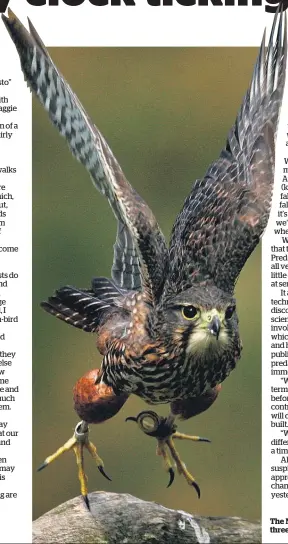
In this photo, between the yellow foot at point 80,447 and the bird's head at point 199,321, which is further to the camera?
the yellow foot at point 80,447

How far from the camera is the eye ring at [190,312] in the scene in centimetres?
380

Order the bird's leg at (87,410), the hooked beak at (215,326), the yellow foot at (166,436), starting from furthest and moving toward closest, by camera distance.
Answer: the yellow foot at (166,436)
the bird's leg at (87,410)
the hooked beak at (215,326)

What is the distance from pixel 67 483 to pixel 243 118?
165cm

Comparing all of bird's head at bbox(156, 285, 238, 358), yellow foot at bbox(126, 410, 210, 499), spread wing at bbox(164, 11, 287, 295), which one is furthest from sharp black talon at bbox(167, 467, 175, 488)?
spread wing at bbox(164, 11, 287, 295)

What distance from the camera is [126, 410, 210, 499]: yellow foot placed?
177 inches

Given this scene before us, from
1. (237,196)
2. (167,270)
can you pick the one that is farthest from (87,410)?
(237,196)

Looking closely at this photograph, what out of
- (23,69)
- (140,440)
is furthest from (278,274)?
(23,69)

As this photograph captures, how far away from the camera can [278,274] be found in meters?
4.43

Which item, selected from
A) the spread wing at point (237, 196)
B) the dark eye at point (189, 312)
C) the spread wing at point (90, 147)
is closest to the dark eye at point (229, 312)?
the dark eye at point (189, 312)

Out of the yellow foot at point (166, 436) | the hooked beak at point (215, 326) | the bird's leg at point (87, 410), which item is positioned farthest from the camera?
the yellow foot at point (166, 436)

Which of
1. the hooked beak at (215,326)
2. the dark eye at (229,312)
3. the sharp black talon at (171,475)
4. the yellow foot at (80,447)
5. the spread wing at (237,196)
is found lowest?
the sharp black talon at (171,475)

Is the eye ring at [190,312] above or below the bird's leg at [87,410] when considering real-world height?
above

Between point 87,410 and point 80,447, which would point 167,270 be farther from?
point 80,447

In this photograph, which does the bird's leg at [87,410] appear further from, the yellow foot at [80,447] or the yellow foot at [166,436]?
the yellow foot at [166,436]
